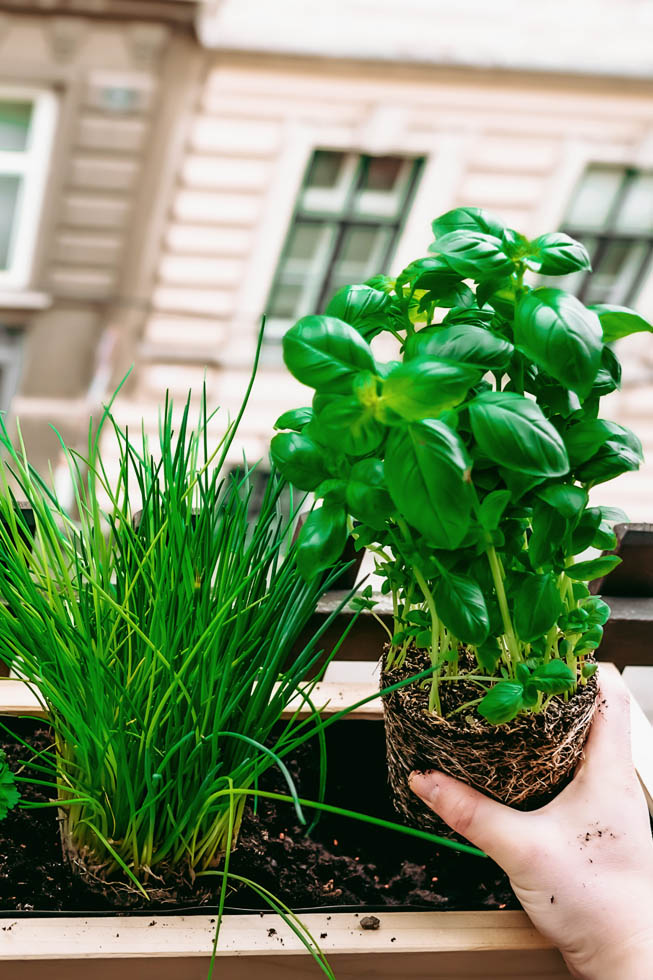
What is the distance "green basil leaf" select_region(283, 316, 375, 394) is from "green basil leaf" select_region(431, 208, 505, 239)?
86 millimetres

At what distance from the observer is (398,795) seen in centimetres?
60

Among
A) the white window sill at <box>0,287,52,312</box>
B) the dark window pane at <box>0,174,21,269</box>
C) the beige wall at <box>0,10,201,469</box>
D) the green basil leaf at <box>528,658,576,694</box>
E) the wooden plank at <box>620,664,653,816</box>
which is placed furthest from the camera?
the dark window pane at <box>0,174,21,269</box>

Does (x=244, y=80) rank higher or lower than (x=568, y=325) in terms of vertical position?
lower

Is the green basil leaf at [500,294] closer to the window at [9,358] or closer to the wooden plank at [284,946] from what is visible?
the wooden plank at [284,946]

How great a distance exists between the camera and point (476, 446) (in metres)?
0.45

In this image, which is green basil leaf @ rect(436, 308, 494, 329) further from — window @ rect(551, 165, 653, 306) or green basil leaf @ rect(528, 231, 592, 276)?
window @ rect(551, 165, 653, 306)

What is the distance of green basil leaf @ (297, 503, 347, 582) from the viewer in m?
0.45

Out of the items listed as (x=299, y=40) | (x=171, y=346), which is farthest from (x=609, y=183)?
(x=171, y=346)

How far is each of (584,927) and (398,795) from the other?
0.14 m

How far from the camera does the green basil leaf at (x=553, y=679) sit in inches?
18.5

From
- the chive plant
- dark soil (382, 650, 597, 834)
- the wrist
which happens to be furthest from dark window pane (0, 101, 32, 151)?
the wrist

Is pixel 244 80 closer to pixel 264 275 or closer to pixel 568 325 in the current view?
pixel 264 275

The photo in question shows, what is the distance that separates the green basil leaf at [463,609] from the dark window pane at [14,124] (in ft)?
18.8

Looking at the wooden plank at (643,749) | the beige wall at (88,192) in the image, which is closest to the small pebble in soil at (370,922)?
the wooden plank at (643,749)
